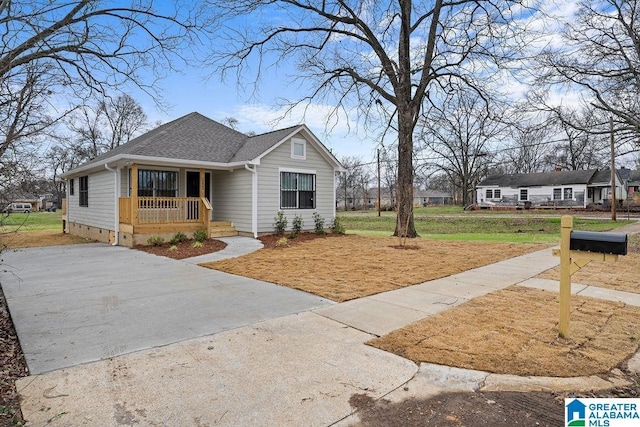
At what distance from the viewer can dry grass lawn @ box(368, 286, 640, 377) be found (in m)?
3.17

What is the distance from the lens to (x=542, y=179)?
132ft

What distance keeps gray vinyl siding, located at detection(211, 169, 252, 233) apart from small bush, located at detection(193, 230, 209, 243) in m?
1.58

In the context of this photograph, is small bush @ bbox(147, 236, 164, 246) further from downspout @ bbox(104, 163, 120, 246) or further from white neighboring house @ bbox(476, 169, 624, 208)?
white neighboring house @ bbox(476, 169, 624, 208)

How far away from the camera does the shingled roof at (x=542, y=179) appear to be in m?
37.1

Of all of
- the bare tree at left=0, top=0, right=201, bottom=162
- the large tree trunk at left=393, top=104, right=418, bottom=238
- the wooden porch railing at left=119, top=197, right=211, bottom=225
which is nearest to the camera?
the bare tree at left=0, top=0, right=201, bottom=162

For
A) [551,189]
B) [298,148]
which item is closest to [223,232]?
[298,148]

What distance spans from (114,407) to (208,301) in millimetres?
2841

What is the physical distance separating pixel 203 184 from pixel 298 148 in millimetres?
4034

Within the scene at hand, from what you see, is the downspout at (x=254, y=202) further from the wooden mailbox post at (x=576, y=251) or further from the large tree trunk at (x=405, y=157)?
the wooden mailbox post at (x=576, y=251)

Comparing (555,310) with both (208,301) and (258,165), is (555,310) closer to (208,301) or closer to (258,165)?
(208,301)

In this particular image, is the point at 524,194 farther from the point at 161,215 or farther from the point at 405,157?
the point at 161,215

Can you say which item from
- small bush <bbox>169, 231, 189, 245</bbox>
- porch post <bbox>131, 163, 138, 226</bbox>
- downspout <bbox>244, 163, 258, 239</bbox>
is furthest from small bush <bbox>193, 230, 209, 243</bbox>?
porch post <bbox>131, 163, 138, 226</bbox>

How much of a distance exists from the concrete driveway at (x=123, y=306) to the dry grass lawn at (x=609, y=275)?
4770mm

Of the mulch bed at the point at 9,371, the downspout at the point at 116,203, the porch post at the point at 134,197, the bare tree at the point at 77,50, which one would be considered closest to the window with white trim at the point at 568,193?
the porch post at the point at 134,197
